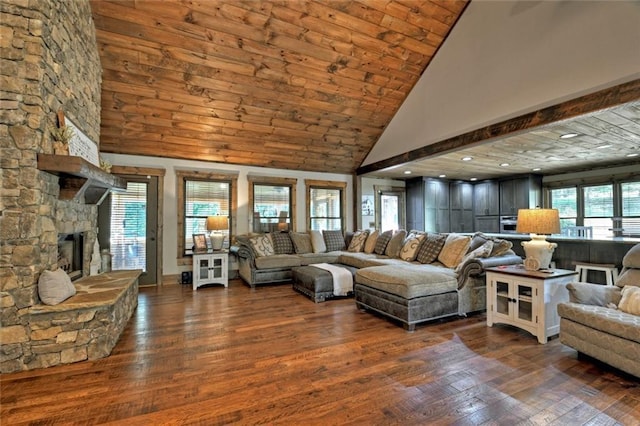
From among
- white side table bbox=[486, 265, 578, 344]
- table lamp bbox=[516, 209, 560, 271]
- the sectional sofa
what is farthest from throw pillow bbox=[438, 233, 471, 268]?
table lamp bbox=[516, 209, 560, 271]

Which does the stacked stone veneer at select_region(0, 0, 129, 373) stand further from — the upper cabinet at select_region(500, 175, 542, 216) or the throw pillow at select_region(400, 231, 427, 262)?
the upper cabinet at select_region(500, 175, 542, 216)

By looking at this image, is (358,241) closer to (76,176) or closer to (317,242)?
(317,242)

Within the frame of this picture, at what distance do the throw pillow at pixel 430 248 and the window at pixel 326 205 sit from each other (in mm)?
3091

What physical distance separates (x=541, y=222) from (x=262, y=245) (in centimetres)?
452

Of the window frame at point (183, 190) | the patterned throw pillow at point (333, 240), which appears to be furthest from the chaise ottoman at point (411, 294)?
the window frame at point (183, 190)

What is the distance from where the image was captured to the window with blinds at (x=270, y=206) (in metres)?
6.86

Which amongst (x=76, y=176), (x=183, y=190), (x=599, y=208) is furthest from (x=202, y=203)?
(x=599, y=208)

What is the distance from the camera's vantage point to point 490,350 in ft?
9.03

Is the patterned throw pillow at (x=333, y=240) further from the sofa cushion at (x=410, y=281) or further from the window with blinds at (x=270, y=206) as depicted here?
the sofa cushion at (x=410, y=281)

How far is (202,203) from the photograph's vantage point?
6309 mm

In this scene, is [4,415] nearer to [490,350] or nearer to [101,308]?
[101,308]

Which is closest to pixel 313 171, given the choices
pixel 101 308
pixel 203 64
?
pixel 203 64

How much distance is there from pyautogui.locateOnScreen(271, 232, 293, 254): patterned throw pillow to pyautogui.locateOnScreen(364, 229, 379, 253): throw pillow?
162 cm

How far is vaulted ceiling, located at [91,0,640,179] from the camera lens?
3.70m
